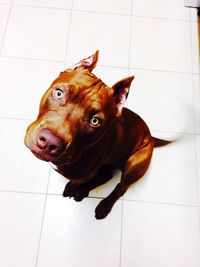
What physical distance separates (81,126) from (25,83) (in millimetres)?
817

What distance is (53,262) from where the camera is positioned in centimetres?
156

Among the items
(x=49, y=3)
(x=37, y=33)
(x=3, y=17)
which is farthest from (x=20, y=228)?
(x=49, y=3)

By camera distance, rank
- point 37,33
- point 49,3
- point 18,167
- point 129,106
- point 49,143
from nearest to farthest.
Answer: point 49,143 < point 18,167 < point 129,106 < point 37,33 < point 49,3

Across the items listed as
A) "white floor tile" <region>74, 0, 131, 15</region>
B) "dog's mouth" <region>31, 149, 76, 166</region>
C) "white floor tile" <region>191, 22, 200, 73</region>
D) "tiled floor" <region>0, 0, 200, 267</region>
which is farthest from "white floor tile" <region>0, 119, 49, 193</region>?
"white floor tile" <region>191, 22, 200, 73</region>

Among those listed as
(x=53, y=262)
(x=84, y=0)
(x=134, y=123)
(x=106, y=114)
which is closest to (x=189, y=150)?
(x=134, y=123)

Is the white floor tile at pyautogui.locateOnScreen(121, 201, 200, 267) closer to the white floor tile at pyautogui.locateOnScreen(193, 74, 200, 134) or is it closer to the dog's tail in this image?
the dog's tail

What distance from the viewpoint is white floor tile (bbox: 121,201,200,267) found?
1595mm

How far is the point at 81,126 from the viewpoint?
1257 mm

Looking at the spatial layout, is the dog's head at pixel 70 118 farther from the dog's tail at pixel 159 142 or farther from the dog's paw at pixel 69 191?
the dog's tail at pixel 159 142

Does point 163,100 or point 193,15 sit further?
point 193,15

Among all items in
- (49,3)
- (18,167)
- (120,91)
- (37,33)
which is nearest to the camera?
(120,91)

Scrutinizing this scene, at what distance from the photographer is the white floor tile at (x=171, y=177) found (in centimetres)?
171

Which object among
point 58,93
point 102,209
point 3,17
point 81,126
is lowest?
point 102,209

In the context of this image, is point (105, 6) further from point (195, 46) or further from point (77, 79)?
point (77, 79)
